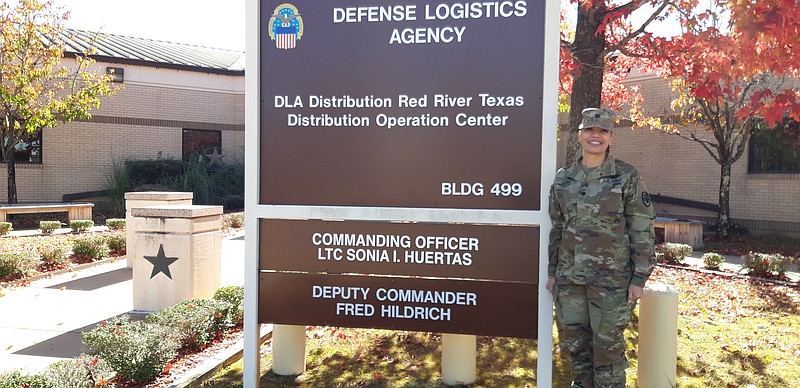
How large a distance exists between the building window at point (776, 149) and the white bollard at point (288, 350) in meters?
13.7

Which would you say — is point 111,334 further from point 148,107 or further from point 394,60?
point 148,107

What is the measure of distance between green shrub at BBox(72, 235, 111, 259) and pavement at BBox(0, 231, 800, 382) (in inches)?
8.5

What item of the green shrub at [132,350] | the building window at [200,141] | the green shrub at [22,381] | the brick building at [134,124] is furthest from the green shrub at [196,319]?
the building window at [200,141]

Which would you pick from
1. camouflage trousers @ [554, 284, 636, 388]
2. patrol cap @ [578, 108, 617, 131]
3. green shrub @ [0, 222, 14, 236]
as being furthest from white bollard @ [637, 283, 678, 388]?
green shrub @ [0, 222, 14, 236]

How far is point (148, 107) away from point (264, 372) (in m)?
18.1

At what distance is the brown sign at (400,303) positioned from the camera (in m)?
3.75

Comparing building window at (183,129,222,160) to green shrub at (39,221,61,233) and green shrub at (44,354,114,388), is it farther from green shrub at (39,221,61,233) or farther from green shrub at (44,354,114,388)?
green shrub at (44,354,114,388)

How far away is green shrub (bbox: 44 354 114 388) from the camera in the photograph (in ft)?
11.9

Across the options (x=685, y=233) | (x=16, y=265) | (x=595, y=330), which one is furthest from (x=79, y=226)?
(x=685, y=233)

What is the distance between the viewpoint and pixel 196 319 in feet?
16.2

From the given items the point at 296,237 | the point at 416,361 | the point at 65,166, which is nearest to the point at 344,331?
the point at 416,361

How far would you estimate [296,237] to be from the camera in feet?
13.0

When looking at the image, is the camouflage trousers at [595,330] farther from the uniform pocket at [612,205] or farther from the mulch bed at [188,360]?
Answer: the mulch bed at [188,360]

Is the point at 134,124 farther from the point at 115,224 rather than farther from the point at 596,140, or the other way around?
the point at 596,140
